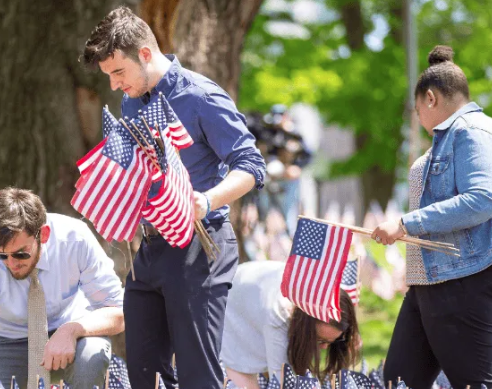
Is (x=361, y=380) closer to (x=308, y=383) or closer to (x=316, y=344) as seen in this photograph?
(x=316, y=344)

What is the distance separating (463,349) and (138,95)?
1615 millimetres

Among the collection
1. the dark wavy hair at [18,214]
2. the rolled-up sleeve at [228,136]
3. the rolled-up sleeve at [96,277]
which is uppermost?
the rolled-up sleeve at [228,136]

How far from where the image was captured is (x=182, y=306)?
11.8ft

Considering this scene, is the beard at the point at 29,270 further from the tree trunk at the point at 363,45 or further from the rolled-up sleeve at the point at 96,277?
the tree trunk at the point at 363,45

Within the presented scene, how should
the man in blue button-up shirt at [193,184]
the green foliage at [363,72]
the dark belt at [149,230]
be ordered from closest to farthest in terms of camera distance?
the man in blue button-up shirt at [193,184] < the dark belt at [149,230] < the green foliage at [363,72]

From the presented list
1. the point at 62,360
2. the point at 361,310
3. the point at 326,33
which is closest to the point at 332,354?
the point at 62,360

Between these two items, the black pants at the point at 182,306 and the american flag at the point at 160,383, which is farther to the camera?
the american flag at the point at 160,383

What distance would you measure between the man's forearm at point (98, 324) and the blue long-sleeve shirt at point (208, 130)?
877 millimetres

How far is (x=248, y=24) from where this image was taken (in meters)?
6.84

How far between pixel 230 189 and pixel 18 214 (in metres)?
1.05

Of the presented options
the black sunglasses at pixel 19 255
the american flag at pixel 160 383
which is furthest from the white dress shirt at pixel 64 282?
the american flag at pixel 160 383

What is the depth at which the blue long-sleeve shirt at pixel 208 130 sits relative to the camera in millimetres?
3568

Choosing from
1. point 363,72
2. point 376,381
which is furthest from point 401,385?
point 363,72

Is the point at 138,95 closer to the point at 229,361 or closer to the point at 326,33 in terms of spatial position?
the point at 229,361
